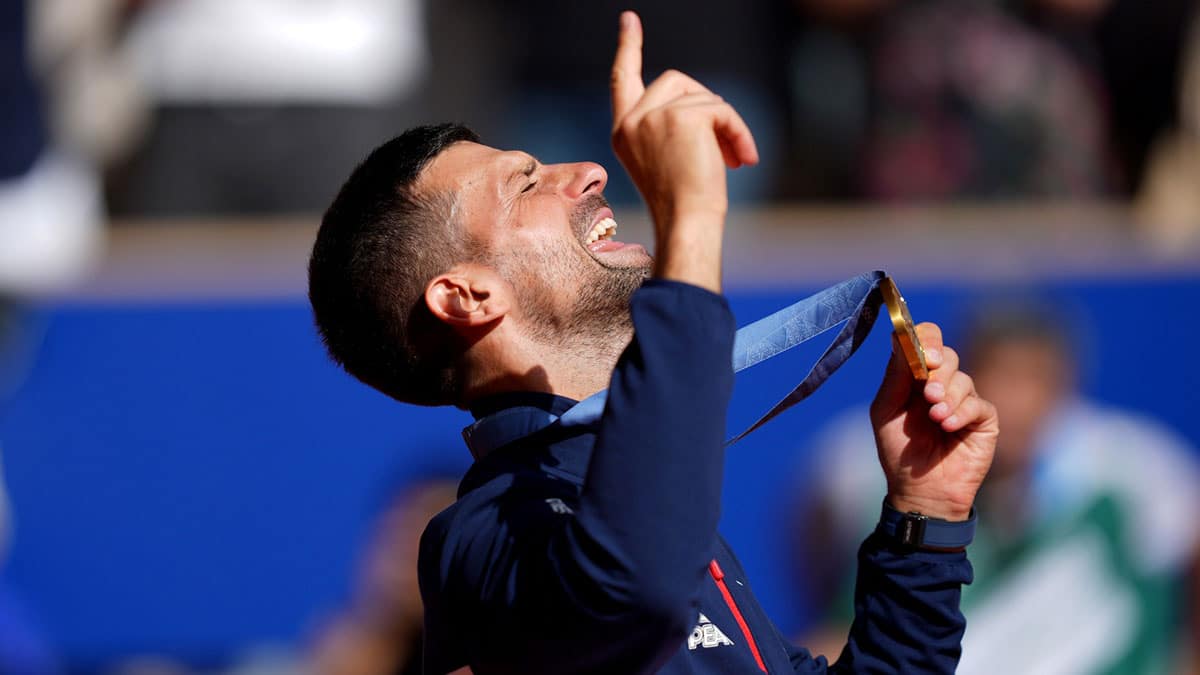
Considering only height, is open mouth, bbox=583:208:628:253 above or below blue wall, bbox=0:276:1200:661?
below

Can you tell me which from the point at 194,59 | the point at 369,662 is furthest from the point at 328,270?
the point at 194,59

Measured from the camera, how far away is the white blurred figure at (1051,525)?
4.97 m

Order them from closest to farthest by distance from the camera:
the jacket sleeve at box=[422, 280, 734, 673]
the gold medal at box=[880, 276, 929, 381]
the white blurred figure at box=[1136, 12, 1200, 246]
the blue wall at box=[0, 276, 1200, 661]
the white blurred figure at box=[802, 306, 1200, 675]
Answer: the jacket sleeve at box=[422, 280, 734, 673] < the gold medal at box=[880, 276, 929, 381] < the blue wall at box=[0, 276, 1200, 661] < the white blurred figure at box=[802, 306, 1200, 675] < the white blurred figure at box=[1136, 12, 1200, 246]

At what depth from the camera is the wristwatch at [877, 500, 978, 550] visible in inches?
85.7

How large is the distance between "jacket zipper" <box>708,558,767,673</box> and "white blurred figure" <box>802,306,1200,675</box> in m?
2.89

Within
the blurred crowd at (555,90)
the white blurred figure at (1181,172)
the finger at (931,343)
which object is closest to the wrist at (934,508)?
the finger at (931,343)

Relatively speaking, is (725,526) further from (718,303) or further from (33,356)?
(718,303)

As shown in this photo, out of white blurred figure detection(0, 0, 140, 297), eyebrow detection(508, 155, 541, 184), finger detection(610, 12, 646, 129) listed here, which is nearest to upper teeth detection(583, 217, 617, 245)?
eyebrow detection(508, 155, 541, 184)

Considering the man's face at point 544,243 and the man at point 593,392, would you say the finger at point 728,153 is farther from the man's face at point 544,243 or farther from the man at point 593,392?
the man's face at point 544,243

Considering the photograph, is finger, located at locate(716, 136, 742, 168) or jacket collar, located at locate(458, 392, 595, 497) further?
jacket collar, located at locate(458, 392, 595, 497)

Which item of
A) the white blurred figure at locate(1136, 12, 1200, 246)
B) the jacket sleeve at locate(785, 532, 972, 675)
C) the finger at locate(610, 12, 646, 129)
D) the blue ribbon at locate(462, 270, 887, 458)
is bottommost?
the jacket sleeve at locate(785, 532, 972, 675)

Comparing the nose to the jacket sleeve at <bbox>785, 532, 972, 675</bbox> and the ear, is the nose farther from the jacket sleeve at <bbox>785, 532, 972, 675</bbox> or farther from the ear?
the jacket sleeve at <bbox>785, 532, 972, 675</bbox>

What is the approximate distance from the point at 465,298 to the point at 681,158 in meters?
0.55

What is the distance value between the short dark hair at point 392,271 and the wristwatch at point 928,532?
2.15 feet
